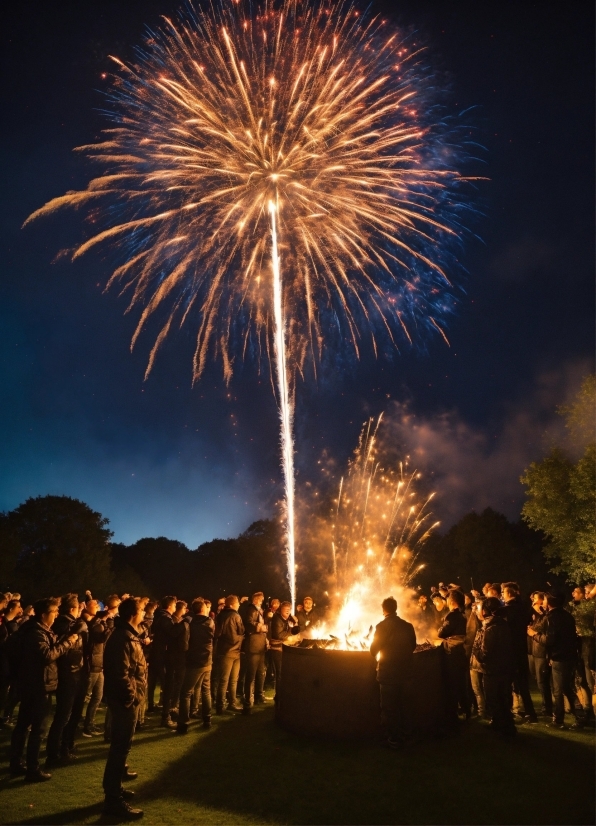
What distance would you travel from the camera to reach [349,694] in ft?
27.9

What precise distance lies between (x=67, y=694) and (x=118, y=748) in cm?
208

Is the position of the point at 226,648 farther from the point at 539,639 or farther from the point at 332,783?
the point at 539,639

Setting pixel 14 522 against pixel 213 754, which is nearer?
pixel 213 754

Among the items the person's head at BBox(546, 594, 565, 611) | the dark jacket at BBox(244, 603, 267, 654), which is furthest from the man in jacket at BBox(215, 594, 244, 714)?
the person's head at BBox(546, 594, 565, 611)

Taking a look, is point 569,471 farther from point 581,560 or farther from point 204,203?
point 204,203

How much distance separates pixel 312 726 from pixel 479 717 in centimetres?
363

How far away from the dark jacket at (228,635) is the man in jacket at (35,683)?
385cm

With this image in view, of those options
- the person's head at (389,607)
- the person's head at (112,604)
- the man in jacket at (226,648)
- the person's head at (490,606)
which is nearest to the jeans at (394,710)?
the person's head at (389,607)

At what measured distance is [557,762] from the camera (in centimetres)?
718

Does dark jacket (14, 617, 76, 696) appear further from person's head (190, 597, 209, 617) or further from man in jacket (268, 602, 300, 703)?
man in jacket (268, 602, 300, 703)

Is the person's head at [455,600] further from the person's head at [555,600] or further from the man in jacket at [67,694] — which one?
the man in jacket at [67,694]

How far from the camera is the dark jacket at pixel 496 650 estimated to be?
27.4 ft

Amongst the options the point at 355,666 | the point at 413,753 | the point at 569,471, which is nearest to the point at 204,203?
the point at 355,666

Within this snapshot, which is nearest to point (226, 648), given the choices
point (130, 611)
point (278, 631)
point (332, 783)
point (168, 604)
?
point (168, 604)
